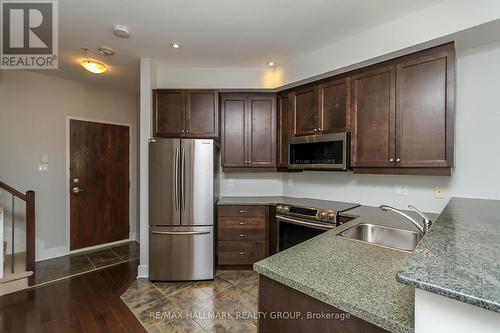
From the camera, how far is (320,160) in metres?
2.65

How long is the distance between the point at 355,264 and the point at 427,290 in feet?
1.68

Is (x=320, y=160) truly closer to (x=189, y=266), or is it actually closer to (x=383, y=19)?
(x=383, y=19)

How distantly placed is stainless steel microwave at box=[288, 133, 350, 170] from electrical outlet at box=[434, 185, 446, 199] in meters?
0.83

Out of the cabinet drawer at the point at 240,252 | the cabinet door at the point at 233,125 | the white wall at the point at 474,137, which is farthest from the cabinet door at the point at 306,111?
the cabinet drawer at the point at 240,252

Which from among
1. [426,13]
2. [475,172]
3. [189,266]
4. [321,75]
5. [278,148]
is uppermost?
[426,13]

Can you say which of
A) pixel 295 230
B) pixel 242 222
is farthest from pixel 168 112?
pixel 295 230

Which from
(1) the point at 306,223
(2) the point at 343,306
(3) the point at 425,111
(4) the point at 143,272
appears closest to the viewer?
(2) the point at 343,306

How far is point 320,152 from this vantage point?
8.72ft

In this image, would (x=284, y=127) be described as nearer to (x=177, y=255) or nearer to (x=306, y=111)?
(x=306, y=111)

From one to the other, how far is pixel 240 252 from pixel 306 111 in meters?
1.97

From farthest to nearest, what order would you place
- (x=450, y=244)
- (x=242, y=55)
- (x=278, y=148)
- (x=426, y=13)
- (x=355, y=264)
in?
(x=278, y=148), (x=242, y=55), (x=426, y=13), (x=355, y=264), (x=450, y=244)

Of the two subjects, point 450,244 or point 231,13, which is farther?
point 231,13

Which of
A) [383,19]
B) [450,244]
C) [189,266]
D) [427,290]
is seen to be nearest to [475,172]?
[383,19]

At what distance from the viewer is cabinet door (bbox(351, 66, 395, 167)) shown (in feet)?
7.18
